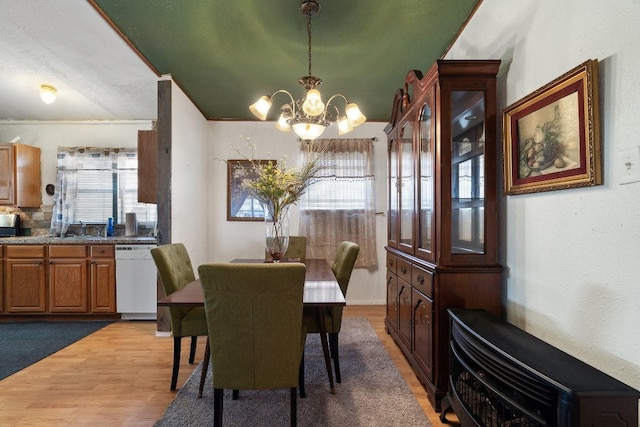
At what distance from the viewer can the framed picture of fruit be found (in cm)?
120

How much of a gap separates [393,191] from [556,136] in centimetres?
156

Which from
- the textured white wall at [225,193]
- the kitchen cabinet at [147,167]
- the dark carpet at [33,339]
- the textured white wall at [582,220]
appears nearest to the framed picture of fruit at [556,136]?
the textured white wall at [582,220]

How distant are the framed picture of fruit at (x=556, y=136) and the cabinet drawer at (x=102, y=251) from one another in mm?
3801

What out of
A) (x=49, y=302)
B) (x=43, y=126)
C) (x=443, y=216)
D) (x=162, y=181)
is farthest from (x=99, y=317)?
(x=443, y=216)

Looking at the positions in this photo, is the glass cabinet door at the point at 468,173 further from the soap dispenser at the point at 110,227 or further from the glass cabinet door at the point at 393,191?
the soap dispenser at the point at 110,227

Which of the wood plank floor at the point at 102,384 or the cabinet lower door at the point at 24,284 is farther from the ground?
the cabinet lower door at the point at 24,284

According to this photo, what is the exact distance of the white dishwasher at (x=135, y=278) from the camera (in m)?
3.37

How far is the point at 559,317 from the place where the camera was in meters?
1.40

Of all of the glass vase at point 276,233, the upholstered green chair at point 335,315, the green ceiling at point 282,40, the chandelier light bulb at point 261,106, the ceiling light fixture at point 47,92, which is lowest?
the upholstered green chair at point 335,315

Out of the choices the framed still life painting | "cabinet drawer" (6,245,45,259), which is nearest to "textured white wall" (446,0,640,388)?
the framed still life painting

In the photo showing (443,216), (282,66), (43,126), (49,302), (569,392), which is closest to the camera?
(569,392)

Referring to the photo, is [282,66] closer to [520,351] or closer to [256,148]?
[256,148]

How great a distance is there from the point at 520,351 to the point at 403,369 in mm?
1348

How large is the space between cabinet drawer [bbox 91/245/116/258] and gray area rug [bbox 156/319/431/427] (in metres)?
1.86
